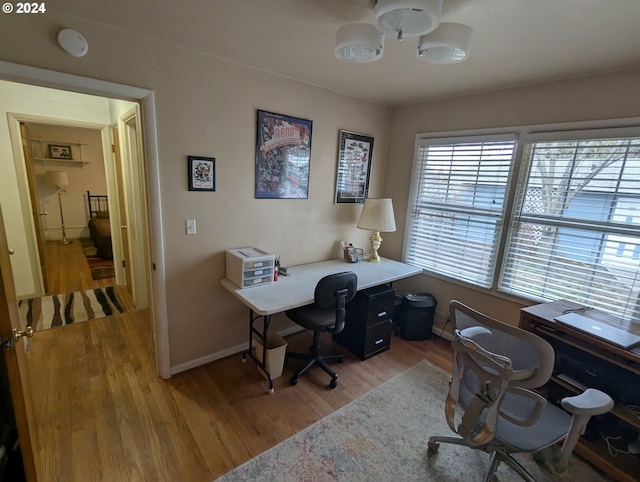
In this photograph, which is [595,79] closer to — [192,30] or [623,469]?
[623,469]

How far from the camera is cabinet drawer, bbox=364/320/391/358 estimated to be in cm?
266

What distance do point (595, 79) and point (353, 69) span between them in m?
1.65

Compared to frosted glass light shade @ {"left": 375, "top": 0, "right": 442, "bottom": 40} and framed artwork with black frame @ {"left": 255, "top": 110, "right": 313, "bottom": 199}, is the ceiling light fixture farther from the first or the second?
framed artwork with black frame @ {"left": 255, "top": 110, "right": 313, "bottom": 199}

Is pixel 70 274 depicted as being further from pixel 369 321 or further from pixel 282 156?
pixel 369 321

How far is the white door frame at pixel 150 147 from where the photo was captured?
155 cm

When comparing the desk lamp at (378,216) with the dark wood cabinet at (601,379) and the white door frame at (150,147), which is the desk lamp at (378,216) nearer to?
the dark wood cabinet at (601,379)

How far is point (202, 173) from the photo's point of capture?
7.15 ft

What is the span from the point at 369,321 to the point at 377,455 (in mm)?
1029

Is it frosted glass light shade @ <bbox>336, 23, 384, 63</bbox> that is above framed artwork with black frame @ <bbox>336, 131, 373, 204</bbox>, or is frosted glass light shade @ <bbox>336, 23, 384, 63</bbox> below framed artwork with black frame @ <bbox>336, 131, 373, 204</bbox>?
above

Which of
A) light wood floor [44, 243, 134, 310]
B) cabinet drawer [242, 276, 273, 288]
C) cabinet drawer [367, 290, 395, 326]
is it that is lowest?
light wood floor [44, 243, 134, 310]

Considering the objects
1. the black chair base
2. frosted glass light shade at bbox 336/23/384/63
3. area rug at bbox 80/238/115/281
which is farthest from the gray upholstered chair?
area rug at bbox 80/238/115/281

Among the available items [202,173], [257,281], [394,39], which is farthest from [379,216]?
[202,173]

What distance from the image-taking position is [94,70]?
1.70 meters

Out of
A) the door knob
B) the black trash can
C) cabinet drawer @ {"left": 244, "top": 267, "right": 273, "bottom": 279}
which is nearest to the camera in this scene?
the door knob
